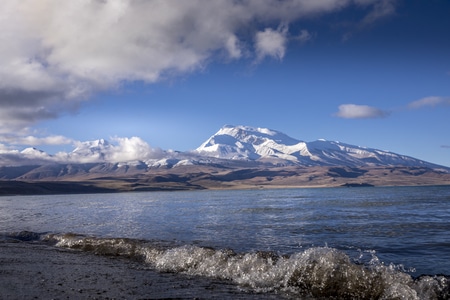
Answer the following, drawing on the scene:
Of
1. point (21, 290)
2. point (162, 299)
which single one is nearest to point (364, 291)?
point (162, 299)

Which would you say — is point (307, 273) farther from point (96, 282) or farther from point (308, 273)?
point (96, 282)

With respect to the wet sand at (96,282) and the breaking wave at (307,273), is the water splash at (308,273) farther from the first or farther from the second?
the wet sand at (96,282)

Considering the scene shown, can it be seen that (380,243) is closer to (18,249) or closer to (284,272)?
(284,272)

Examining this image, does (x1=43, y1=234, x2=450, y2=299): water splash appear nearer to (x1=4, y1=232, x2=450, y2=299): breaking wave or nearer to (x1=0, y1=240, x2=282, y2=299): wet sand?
(x1=4, y1=232, x2=450, y2=299): breaking wave

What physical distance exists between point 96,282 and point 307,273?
8203mm

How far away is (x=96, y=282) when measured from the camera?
1484 centimetres

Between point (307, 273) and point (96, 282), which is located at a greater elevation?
point (307, 273)

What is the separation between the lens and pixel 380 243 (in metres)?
25.8

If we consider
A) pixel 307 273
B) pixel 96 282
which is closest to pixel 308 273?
pixel 307 273

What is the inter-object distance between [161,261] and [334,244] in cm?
1196

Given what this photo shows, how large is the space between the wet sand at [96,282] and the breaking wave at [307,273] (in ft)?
3.90

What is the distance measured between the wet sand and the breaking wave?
46.8 inches

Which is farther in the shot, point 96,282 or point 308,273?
point 308,273

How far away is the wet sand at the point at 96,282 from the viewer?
13.1 m
